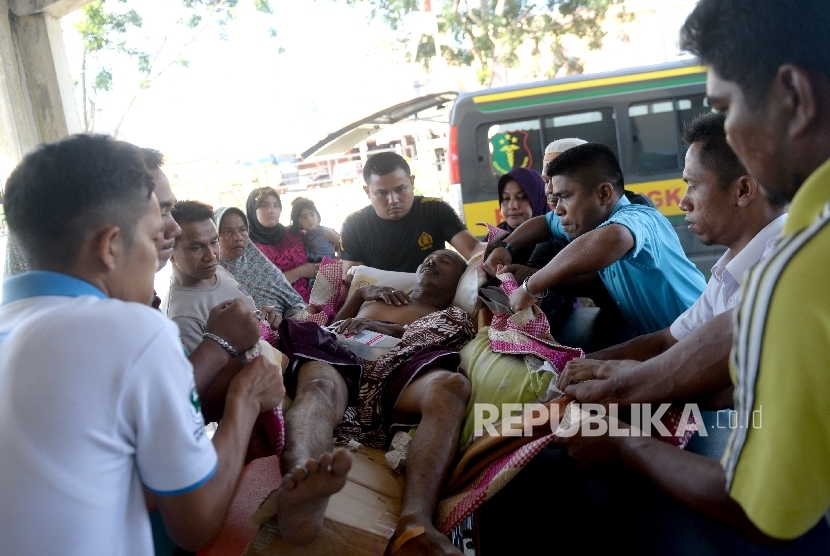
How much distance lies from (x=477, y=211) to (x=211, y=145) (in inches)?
749

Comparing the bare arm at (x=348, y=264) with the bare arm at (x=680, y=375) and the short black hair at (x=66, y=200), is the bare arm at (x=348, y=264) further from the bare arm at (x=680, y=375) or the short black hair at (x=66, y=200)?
the short black hair at (x=66, y=200)

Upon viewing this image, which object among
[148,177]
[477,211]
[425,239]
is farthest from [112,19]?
[148,177]

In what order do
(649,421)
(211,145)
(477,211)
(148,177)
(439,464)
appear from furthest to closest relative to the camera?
(211,145) → (477,211) → (439,464) → (649,421) → (148,177)

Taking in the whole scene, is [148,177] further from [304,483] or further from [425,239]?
[425,239]

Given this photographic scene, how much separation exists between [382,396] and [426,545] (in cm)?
101

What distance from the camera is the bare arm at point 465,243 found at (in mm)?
4332

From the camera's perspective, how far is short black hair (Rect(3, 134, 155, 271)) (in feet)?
4.40

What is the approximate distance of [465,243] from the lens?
14.6ft

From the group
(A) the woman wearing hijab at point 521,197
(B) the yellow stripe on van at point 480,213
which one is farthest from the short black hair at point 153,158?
(B) the yellow stripe on van at point 480,213

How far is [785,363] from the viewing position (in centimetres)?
96

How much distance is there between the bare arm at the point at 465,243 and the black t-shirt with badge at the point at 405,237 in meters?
0.06

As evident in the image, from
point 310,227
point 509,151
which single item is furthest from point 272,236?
point 509,151

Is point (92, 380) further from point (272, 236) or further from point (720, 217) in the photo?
point (272, 236)

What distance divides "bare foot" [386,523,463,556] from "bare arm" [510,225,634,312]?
1.25m
